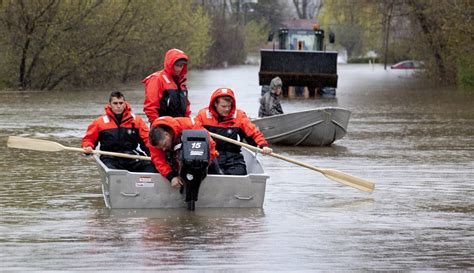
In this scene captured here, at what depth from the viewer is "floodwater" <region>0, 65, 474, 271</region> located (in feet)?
30.5

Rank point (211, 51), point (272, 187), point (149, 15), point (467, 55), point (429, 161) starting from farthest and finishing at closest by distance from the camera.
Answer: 1. point (211, 51)
2. point (149, 15)
3. point (467, 55)
4. point (429, 161)
5. point (272, 187)

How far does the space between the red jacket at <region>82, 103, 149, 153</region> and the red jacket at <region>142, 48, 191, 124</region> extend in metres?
0.45

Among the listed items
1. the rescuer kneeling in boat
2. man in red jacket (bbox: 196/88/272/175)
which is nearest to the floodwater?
the rescuer kneeling in boat

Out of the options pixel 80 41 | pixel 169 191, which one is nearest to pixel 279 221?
pixel 169 191

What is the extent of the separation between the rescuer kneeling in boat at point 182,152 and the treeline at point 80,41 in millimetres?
30512

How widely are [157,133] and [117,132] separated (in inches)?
42.9

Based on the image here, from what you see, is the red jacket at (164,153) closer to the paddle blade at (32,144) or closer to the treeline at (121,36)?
the paddle blade at (32,144)

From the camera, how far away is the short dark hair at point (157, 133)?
38.5ft

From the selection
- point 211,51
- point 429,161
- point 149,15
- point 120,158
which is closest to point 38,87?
point 149,15

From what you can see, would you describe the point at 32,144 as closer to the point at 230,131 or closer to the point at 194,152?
the point at 230,131

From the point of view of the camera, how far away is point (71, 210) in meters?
12.1

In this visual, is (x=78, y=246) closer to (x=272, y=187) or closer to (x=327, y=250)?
(x=327, y=250)

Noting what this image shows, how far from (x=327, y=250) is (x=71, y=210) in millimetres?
3381

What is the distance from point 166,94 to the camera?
523 inches
